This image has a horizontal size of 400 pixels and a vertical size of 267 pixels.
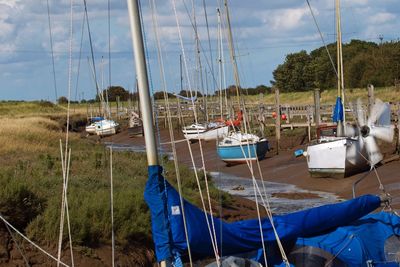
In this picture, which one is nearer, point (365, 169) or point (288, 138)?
point (365, 169)

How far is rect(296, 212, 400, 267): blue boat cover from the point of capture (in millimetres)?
8836

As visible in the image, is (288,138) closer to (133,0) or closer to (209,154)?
(209,154)

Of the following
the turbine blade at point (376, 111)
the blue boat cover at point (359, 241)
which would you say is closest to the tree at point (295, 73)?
the turbine blade at point (376, 111)

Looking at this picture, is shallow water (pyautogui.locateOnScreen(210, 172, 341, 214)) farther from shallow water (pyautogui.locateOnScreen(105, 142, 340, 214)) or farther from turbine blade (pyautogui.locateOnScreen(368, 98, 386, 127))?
turbine blade (pyautogui.locateOnScreen(368, 98, 386, 127))

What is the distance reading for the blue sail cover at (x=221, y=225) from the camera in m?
7.06

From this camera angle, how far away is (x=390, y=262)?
30.0 feet

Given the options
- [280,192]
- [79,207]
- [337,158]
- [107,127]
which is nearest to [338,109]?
[337,158]

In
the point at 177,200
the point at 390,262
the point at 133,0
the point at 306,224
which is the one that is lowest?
the point at 390,262

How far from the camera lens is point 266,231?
850cm

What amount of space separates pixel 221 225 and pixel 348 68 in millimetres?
76209

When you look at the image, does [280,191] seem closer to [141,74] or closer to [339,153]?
[339,153]

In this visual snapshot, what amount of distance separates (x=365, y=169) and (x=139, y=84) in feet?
84.4

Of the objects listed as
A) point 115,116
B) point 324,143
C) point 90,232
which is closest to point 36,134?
point 324,143

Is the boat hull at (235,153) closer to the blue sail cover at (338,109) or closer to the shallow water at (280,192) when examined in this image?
the shallow water at (280,192)
